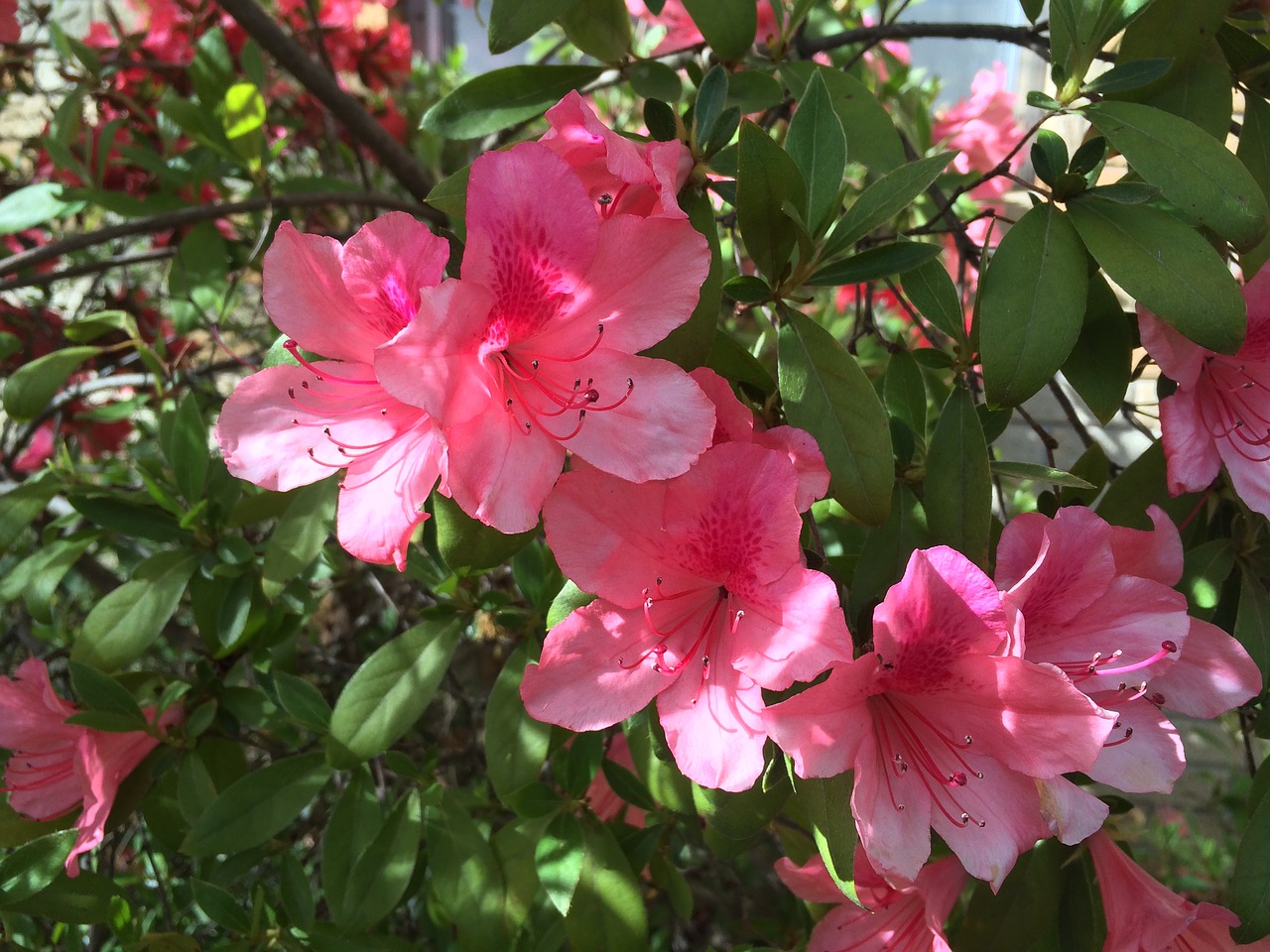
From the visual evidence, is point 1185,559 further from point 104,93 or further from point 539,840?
point 104,93

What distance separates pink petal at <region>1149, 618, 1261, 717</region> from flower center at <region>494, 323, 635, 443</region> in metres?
0.51

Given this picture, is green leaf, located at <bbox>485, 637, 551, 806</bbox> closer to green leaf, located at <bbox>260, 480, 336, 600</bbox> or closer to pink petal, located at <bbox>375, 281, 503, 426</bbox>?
green leaf, located at <bbox>260, 480, 336, 600</bbox>

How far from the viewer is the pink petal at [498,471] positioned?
61cm

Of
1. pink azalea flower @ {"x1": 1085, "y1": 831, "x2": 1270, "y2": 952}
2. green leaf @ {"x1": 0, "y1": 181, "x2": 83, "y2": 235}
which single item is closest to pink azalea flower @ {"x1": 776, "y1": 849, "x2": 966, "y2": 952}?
pink azalea flower @ {"x1": 1085, "y1": 831, "x2": 1270, "y2": 952}

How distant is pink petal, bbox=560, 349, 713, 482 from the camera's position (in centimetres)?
62

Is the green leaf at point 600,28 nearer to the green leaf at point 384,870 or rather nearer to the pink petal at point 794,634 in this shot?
the pink petal at point 794,634

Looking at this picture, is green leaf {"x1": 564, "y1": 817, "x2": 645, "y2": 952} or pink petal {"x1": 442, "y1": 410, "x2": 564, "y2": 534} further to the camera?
green leaf {"x1": 564, "y1": 817, "x2": 645, "y2": 952}

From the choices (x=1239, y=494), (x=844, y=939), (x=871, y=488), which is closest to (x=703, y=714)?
(x=871, y=488)

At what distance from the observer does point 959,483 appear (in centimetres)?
74

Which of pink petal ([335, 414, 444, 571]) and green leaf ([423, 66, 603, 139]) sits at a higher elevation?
green leaf ([423, 66, 603, 139])

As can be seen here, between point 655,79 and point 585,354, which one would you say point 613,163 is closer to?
point 585,354

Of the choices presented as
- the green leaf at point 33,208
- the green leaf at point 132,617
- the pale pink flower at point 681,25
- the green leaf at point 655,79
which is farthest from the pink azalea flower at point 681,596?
the green leaf at point 33,208

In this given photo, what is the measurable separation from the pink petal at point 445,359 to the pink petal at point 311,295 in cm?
12

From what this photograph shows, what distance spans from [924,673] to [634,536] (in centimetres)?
A: 23
